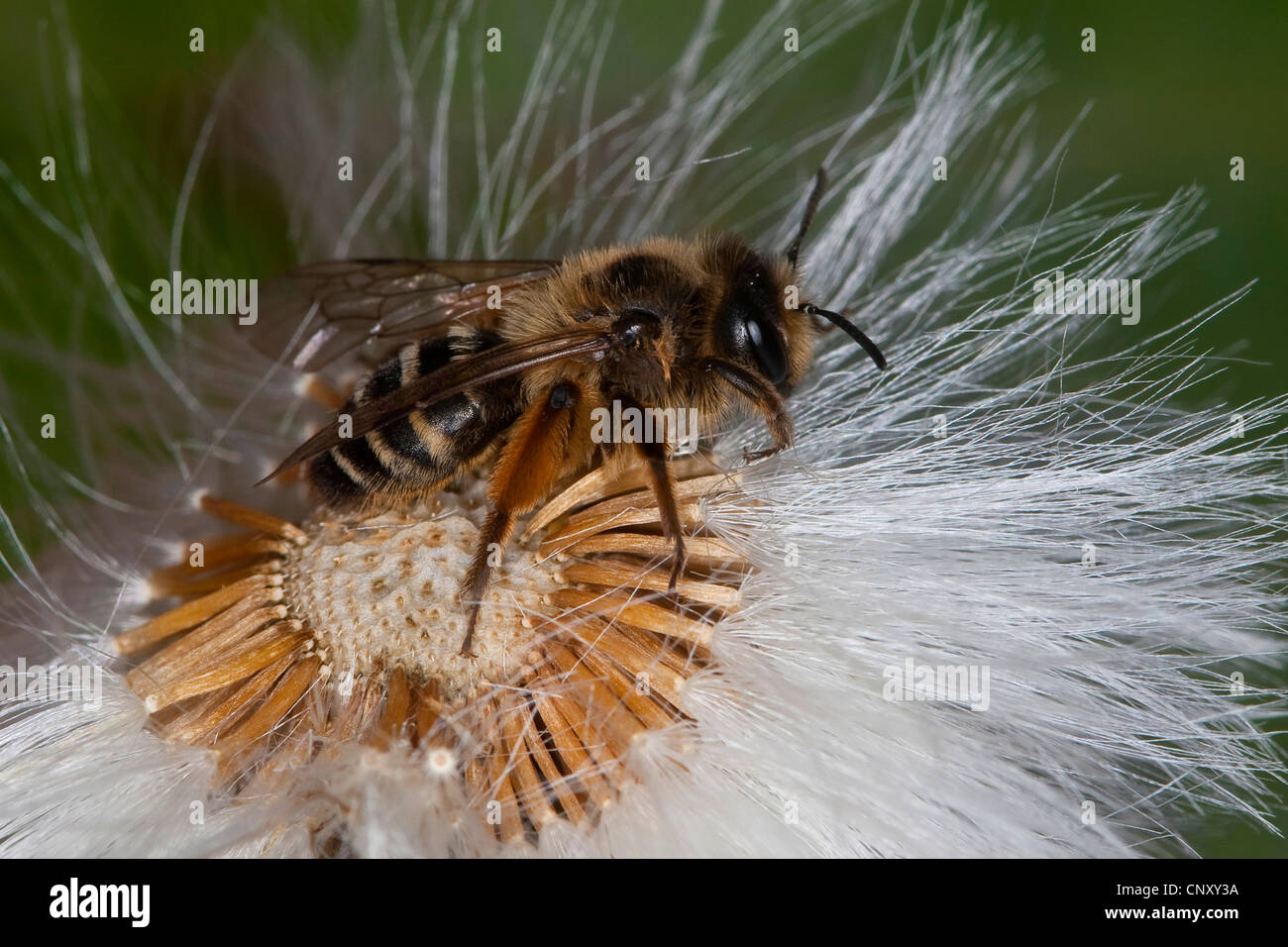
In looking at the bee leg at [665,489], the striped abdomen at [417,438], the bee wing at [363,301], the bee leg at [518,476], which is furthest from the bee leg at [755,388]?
the bee wing at [363,301]

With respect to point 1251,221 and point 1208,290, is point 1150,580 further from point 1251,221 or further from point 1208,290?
point 1251,221

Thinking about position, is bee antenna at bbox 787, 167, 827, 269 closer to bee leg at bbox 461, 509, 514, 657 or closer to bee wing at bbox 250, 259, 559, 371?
bee wing at bbox 250, 259, 559, 371

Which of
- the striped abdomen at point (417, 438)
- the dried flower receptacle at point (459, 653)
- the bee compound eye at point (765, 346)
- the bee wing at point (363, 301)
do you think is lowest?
the dried flower receptacle at point (459, 653)

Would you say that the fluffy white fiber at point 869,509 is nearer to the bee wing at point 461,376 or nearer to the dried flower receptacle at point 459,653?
the dried flower receptacle at point 459,653

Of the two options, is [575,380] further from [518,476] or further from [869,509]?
[869,509]

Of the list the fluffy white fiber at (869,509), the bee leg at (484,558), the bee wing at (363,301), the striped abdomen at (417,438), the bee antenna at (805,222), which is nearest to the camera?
the fluffy white fiber at (869,509)

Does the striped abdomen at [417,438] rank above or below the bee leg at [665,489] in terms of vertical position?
above

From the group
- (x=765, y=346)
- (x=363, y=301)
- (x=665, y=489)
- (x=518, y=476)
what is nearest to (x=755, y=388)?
(x=765, y=346)
